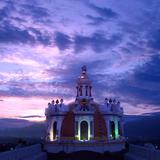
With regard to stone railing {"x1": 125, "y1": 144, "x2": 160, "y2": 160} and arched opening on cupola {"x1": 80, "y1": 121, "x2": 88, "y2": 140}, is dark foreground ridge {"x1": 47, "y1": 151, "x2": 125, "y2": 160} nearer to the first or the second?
stone railing {"x1": 125, "y1": 144, "x2": 160, "y2": 160}

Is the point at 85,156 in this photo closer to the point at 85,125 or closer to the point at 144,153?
the point at 85,125

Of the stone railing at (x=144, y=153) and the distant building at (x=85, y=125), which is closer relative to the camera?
the stone railing at (x=144, y=153)

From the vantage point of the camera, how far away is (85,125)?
167 feet

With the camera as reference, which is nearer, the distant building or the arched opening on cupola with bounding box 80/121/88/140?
the distant building

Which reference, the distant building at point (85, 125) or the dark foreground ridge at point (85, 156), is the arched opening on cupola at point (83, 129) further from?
the dark foreground ridge at point (85, 156)

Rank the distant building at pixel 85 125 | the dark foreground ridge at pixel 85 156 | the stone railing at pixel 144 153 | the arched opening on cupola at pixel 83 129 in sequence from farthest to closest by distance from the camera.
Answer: the arched opening on cupola at pixel 83 129 < the distant building at pixel 85 125 < the dark foreground ridge at pixel 85 156 < the stone railing at pixel 144 153

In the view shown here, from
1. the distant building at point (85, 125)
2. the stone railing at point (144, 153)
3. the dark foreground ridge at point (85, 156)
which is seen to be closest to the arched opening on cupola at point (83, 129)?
the distant building at point (85, 125)

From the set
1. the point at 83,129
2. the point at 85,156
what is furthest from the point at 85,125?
the point at 85,156

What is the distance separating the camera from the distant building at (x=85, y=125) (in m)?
48.2

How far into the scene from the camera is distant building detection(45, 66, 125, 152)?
48188 millimetres

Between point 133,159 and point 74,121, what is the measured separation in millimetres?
12524

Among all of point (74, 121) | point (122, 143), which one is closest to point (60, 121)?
point (74, 121)

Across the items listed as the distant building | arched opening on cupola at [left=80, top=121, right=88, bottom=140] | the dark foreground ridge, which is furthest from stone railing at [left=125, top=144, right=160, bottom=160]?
arched opening on cupola at [left=80, top=121, right=88, bottom=140]

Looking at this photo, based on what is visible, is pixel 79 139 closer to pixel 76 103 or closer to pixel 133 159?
pixel 76 103
